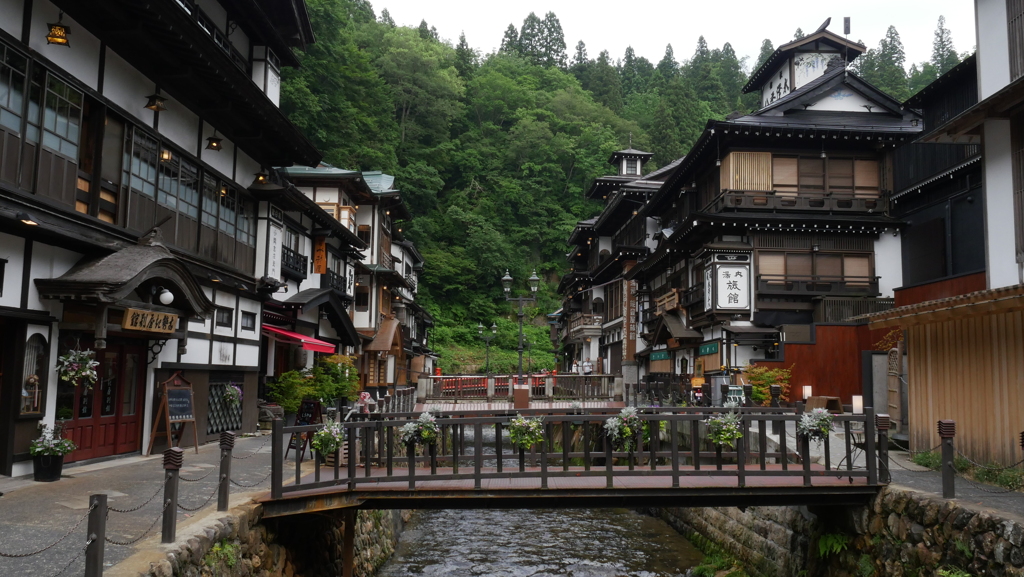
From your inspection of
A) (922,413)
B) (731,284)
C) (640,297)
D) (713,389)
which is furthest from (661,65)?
(922,413)

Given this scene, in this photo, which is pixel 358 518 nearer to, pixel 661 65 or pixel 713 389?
pixel 713 389

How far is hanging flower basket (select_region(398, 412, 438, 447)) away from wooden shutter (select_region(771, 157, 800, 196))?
2235 cm

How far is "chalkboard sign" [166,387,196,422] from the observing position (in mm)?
15734

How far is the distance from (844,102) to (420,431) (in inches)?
1066

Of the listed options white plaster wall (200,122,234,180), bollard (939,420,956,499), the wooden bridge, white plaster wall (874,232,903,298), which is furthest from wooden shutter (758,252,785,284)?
white plaster wall (200,122,234,180)

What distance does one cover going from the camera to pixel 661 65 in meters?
101

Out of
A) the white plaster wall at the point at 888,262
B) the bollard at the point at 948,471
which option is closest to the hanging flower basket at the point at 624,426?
the bollard at the point at 948,471

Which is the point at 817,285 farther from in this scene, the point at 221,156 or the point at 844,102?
the point at 221,156

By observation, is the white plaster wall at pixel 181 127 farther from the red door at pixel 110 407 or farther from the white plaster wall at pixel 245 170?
the red door at pixel 110 407

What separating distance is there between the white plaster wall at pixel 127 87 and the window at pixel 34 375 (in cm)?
493

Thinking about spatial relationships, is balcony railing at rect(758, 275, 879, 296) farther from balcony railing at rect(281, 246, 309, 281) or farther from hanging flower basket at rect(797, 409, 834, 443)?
balcony railing at rect(281, 246, 309, 281)

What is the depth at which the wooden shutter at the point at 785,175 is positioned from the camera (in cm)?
2942

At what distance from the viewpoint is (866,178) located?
29.9m

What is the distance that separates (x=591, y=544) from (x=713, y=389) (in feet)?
21.4
